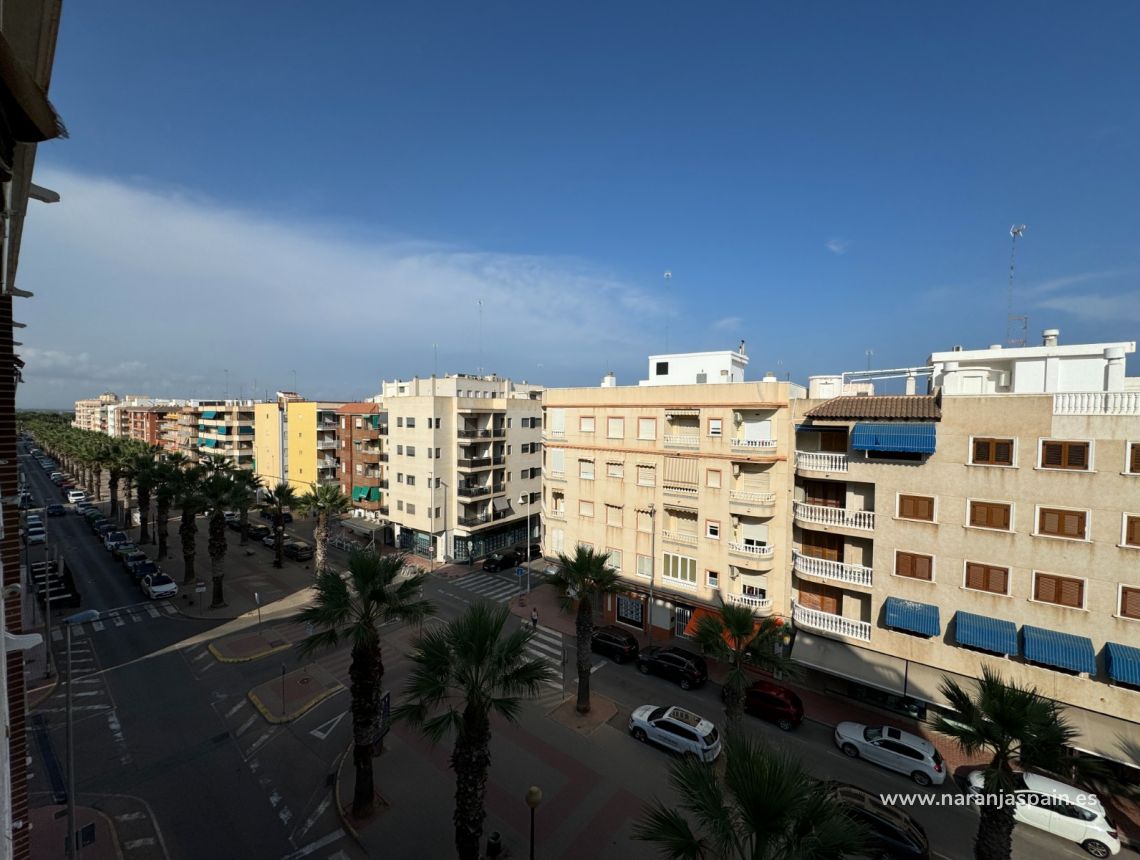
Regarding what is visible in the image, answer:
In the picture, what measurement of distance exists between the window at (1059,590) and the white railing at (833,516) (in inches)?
239

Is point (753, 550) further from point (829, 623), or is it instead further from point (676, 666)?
point (676, 666)

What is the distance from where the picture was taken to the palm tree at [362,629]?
1730cm

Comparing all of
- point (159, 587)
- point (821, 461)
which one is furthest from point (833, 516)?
point (159, 587)

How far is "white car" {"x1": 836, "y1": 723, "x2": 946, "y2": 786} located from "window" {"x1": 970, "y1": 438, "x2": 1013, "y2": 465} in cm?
1168

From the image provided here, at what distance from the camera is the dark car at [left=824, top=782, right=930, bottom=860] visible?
15945 millimetres

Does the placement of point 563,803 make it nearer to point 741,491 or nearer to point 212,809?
point 212,809

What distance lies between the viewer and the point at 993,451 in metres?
21.8

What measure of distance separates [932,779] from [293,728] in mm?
26116

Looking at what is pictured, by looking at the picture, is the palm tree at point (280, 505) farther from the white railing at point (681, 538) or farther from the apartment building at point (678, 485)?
the white railing at point (681, 538)

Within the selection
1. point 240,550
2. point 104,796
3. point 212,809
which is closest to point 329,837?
point 212,809

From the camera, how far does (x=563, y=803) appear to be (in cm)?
1873

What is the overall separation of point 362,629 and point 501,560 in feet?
98.1

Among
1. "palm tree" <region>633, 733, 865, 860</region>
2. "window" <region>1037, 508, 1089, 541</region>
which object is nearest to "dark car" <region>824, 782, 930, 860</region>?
"palm tree" <region>633, 733, 865, 860</region>

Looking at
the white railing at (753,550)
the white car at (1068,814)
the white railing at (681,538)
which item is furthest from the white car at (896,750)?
the white railing at (681,538)
